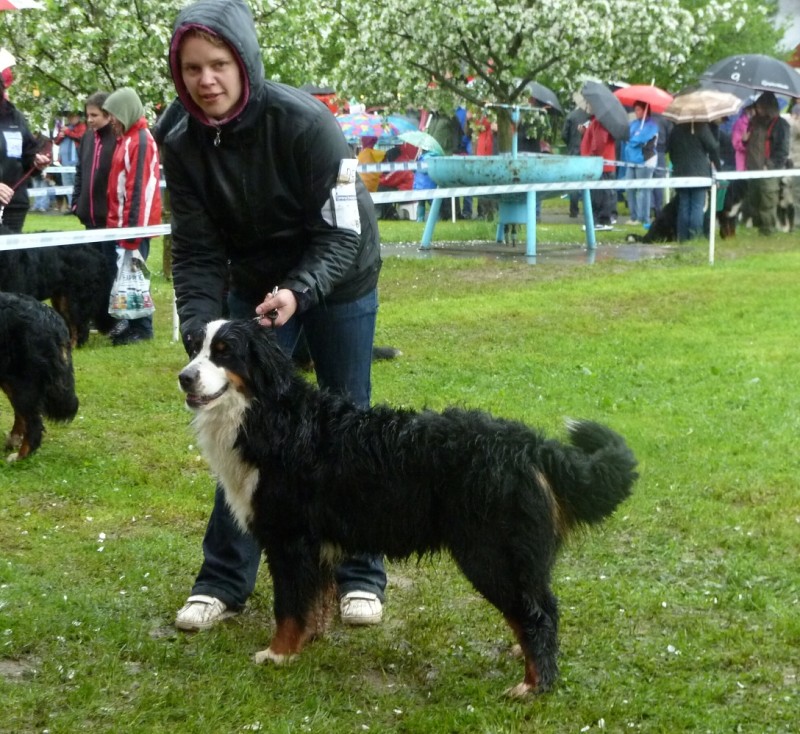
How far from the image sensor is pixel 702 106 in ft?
54.7

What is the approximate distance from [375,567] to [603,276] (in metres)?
9.16

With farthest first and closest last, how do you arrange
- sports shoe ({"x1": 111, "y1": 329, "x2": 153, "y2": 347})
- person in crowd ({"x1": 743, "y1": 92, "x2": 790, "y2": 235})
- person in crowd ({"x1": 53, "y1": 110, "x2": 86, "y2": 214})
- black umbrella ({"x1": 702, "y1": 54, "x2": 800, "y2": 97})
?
person in crowd ({"x1": 53, "y1": 110, "x2": 86, "y2": 214}) → person in crowd ({"x1": 743, "y1": 92, "x2": 790, "y2": 235}) → black umbrella ({"x1": 702, "y1": 54, "x2": 800, "y2": 97}) → sports shoe ({"x1": 111, "y1": 329, "x2": 153, "y2": 347})

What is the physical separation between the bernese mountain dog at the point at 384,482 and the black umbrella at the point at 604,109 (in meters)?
16.0

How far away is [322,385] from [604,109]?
15.6 m

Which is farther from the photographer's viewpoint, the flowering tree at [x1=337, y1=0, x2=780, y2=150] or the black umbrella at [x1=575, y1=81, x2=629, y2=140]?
the black umbrella at [x1=575, y1=81, x2=629, y2=140]

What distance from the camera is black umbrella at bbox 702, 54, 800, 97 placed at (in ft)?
58.4

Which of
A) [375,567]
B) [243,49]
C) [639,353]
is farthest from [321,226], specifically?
[639,353]

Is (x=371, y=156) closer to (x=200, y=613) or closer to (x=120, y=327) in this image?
(x=120, y=327)

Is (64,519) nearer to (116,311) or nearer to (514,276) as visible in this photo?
(116,311)

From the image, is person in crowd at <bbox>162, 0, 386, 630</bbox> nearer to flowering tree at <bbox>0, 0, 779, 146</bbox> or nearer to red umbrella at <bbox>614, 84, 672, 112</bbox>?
flowering tree at <bbox>0, 0, 779, 146</bbox>

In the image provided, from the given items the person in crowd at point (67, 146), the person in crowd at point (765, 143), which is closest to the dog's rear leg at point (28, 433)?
the person in crowd at point (765, 143)

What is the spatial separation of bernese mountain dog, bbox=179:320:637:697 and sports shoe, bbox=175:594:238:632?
39 centimetres

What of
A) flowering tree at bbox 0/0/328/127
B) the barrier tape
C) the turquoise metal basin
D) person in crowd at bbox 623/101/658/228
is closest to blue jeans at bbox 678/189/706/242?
the barrier tape

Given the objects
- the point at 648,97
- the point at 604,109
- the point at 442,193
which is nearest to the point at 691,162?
the point at 604,109
